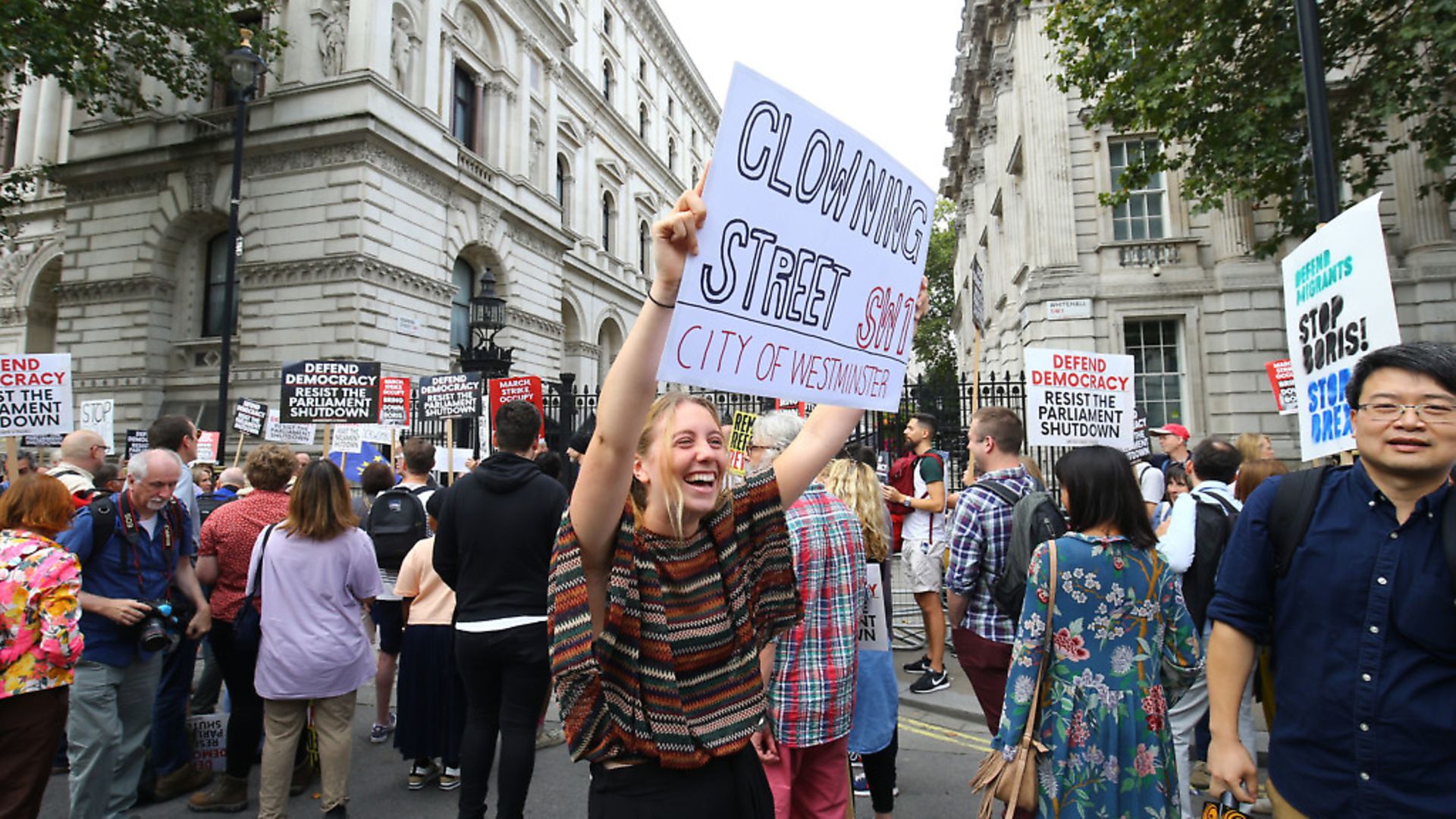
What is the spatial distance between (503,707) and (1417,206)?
20.6 m

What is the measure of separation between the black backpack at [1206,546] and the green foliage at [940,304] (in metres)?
46.2

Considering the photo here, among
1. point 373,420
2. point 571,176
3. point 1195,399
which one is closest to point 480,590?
point 373,420

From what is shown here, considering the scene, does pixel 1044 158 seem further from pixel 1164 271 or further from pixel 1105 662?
pixel 1105 662

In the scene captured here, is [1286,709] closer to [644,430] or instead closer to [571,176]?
[644,430]

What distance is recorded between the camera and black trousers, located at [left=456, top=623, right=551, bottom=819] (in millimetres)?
3812

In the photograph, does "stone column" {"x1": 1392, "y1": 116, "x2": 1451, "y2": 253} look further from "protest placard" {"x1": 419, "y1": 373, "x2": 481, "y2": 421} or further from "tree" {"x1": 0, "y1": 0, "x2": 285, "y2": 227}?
"tree" {"x1": 0, "y1": 0, "x2": 285, "y2": 227}

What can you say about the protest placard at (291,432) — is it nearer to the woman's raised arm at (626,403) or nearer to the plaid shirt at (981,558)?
the plaid shirt at (981,558)

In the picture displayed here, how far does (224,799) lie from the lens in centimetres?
465

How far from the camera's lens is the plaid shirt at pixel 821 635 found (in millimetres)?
3207

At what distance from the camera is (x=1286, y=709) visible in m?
2.37

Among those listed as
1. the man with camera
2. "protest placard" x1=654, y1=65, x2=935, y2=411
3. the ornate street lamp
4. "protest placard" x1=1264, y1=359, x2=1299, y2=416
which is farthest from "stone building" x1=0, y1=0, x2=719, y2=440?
"protest placard" x1=654, y1=65, x2=935, y2=411

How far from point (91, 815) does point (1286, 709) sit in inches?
210

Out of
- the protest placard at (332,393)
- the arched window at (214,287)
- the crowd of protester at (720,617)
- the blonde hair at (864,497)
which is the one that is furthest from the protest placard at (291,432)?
the arched window at (214,287)

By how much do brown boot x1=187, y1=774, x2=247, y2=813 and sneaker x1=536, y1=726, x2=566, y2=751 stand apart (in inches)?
72.0
